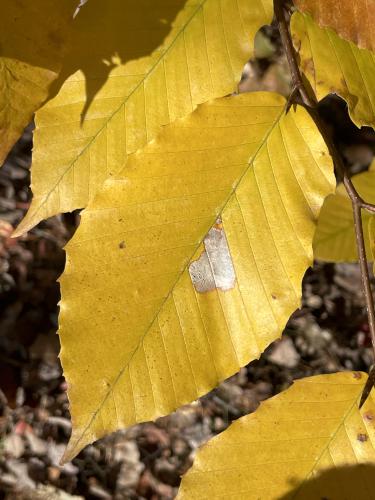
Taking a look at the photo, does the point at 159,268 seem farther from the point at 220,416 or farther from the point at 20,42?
the point at 220,416

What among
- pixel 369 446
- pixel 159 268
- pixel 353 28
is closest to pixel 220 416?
pixel 369 446

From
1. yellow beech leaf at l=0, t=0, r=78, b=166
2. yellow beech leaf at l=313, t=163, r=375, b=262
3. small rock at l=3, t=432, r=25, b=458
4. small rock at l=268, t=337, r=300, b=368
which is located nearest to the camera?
yellow beech leaf at l=0, t=0, r=78, b=166

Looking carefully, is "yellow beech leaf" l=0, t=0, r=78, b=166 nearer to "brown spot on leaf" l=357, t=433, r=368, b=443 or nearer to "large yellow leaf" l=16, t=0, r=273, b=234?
"large yellow leaf" l=16, t=0, r=273, b=234

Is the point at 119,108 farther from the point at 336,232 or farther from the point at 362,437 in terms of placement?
→ the point at 336,232

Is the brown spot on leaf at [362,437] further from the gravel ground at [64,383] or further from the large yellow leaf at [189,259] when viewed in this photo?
the gravel ground at [64,383]

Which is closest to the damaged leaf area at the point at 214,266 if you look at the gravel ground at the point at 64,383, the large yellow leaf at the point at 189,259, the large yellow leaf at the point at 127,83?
the large yellow leaf at the point at 189,259

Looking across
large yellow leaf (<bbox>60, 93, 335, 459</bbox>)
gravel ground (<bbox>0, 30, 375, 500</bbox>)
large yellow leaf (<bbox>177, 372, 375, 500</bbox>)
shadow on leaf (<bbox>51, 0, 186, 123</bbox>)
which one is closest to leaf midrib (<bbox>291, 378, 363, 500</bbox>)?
large yellow leaf (<bbox>177, 372, 375, 500</bbox>)
